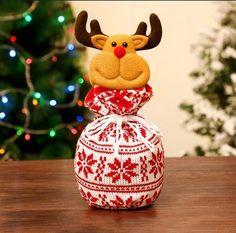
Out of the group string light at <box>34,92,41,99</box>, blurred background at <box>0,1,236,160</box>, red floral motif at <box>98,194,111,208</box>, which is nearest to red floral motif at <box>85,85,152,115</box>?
red floral motif at <box>98,194,111,208</box>

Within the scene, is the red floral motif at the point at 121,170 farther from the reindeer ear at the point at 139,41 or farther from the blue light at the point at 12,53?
the blue light at the point at 12,53

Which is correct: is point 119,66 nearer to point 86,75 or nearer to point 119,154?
point 119,154

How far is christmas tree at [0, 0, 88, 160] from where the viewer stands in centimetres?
229

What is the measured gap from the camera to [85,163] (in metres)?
0.96

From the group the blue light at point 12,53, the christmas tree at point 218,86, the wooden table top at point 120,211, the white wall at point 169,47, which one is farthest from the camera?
the white wall at point 169,47

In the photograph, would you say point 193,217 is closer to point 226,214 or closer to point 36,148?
point 226,214

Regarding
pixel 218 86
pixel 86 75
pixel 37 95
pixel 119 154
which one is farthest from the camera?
pixel 86 75

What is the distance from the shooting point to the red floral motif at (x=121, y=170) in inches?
37.0

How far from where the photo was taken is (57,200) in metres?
1.02

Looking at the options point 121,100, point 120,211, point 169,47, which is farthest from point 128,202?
point 169,47

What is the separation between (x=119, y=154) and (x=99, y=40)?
19 cm

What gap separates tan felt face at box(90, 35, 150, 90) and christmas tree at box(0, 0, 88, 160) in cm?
136

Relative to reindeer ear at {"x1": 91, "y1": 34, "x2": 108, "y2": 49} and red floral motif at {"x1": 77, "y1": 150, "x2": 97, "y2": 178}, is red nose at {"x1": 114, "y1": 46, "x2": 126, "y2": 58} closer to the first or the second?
reindeer ear at {"x1": 91, "y1": 34, "x2": 108, "y2": 49}

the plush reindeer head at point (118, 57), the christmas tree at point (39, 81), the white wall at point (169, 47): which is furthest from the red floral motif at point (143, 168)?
the white wall at point (169, 47)
